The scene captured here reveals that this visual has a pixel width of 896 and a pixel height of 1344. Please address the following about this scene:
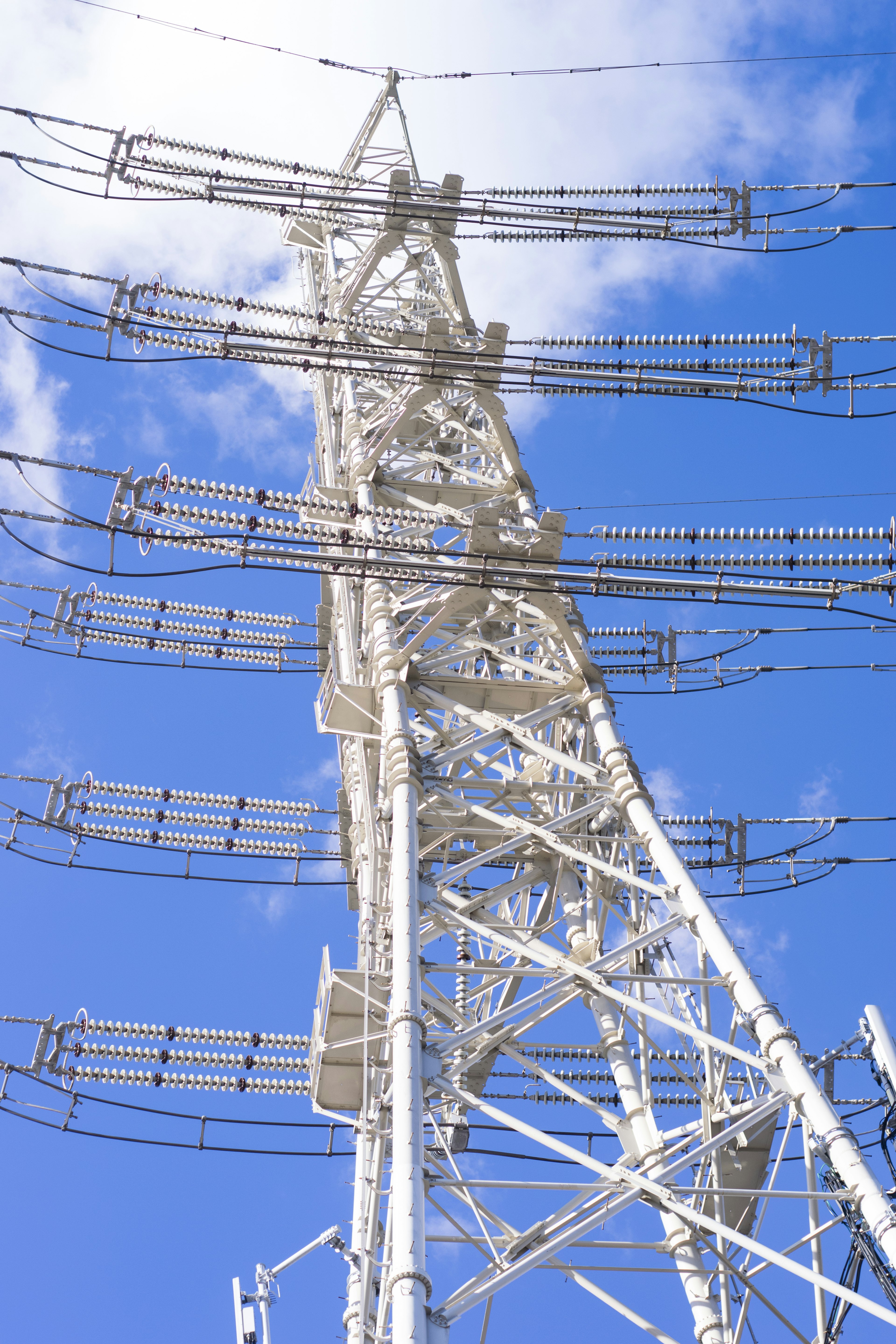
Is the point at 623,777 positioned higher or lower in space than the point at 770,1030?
higher

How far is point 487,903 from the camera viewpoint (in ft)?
52.9

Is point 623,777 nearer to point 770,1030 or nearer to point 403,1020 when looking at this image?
point 770,1030

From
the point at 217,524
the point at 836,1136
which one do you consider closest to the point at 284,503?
the point at 217,524

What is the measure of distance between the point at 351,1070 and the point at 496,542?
5309 mm

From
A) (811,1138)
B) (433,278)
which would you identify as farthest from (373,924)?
(433,278)

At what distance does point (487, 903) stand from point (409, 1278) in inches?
240

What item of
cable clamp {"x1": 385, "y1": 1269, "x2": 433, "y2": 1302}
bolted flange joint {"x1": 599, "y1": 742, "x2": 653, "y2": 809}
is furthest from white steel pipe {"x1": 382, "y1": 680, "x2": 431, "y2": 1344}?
bolted flange joint {"x1": 599, "y1": 742, "x2": 653, "y2": 809}

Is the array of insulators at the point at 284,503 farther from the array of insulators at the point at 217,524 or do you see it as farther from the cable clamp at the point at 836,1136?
the cable clamp at the point at 836,1136

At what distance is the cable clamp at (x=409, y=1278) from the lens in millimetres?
10242

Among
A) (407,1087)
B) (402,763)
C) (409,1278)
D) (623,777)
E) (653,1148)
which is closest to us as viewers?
(409,1278)

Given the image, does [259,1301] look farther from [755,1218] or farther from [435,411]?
[435,411]

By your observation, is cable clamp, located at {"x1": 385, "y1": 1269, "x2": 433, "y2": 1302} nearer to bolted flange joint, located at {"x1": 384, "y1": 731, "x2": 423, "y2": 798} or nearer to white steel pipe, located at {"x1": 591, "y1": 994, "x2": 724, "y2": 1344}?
white steel pipe, located at {"x1": 591, "y1": 994, "x2": 724, "y2": 1344}

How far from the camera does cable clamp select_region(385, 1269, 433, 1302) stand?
10242 millimetres

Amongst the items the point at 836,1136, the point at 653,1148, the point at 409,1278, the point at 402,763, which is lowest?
the point at 409,1278
